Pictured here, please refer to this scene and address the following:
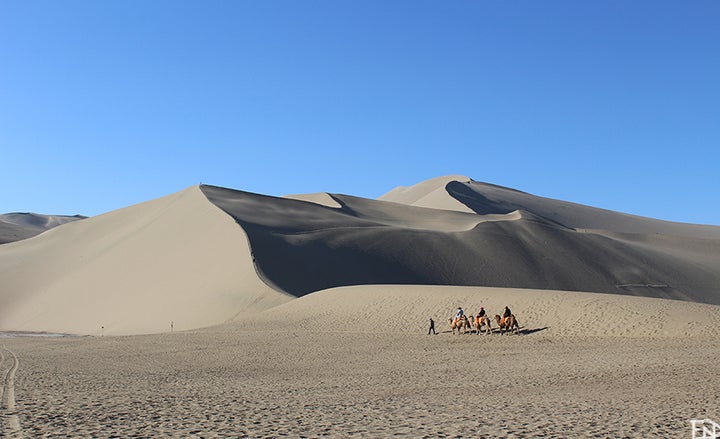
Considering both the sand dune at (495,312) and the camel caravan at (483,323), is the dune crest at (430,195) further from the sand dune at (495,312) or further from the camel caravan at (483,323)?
the camel caravan at (483,323)

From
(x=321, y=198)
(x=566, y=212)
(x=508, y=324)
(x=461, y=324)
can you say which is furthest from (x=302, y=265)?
(x=566, y=212)

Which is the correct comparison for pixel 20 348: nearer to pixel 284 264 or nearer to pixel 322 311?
pixel 322 311

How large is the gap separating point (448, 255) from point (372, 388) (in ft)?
144

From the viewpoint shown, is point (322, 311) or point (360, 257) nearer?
point (322, 311)

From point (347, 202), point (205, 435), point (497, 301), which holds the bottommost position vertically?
point (205, 435)

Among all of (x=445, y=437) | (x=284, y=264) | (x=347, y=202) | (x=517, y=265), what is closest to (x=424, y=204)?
(x=347, y=202)

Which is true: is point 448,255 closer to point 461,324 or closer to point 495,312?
point 495,312

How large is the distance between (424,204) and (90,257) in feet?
209

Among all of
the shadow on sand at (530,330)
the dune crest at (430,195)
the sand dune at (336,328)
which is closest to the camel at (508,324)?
the shadow on sand at (530,330)

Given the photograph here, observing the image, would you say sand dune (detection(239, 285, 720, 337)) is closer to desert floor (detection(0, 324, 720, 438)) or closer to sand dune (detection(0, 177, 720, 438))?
sand dune (detection(0, 177, 720, 438))

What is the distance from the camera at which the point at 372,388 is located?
45.7ft

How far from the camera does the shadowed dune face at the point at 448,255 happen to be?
5119cm

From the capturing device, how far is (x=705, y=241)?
81.4 m

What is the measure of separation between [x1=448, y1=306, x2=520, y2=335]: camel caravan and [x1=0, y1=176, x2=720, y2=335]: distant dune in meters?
1.37
